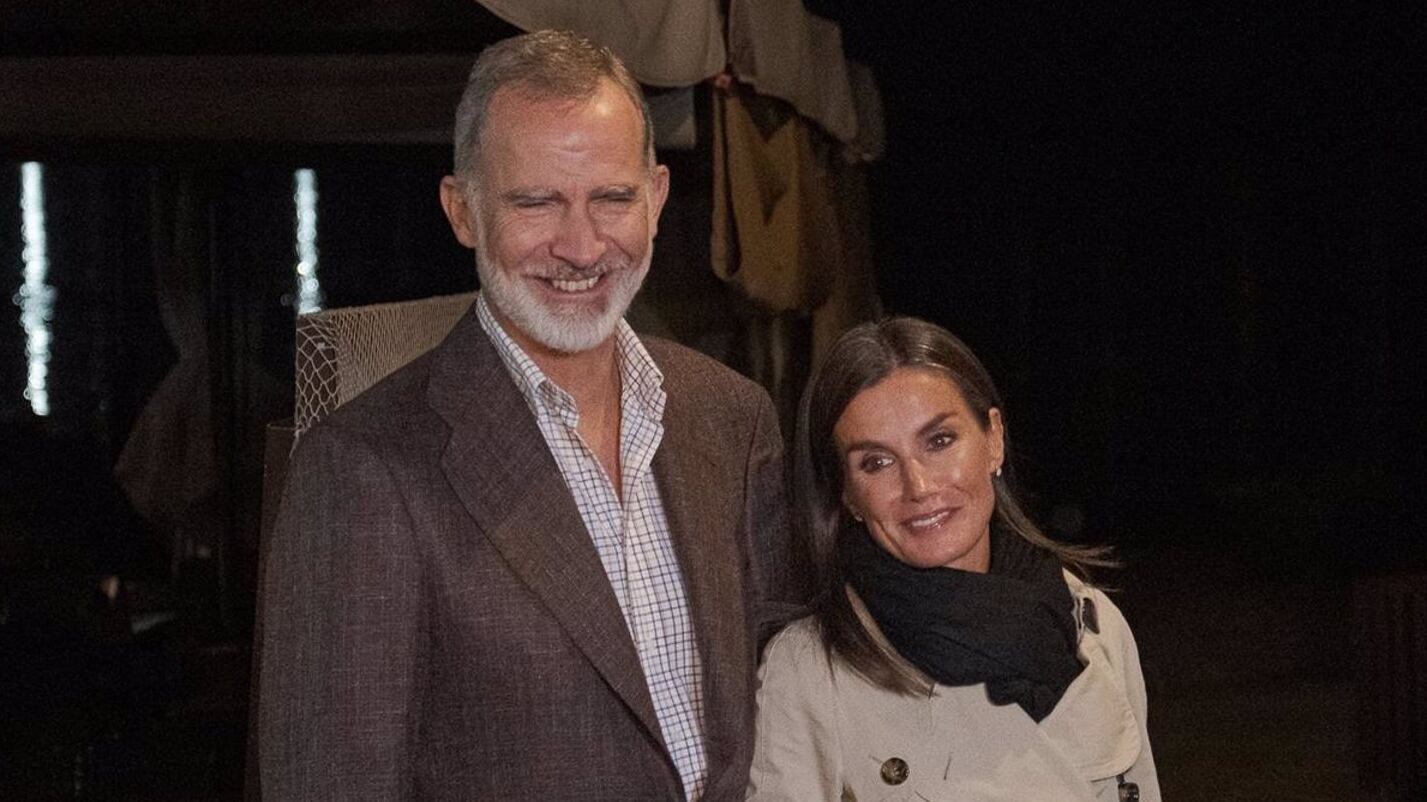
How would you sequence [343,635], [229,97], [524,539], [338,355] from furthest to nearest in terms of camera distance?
[229,97], [338,355], [524,539], [343,635]

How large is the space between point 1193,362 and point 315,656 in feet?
35.4

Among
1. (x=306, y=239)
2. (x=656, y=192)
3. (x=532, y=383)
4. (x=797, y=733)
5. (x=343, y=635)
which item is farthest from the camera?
(x=306, y=239)

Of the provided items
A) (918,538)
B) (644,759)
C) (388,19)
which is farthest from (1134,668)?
(388,19)

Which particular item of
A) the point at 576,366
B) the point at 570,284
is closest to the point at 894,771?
the point at 576,366

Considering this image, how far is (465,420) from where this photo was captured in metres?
2.37

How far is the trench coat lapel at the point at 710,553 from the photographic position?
8.09 feet

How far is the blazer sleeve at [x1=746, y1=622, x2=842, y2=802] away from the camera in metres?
2.63

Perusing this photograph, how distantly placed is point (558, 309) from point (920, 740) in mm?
804

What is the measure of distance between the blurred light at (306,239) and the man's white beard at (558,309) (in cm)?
684

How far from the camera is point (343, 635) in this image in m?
2.22

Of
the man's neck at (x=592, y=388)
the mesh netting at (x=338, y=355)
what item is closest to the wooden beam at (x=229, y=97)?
the mesh netting at (x=338, y=355)

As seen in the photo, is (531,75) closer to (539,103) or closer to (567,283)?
(539,103)

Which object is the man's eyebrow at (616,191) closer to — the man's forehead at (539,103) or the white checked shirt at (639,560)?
the man's forehead at (539,103)

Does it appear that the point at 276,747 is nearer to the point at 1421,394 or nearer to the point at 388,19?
the point at 388,19
